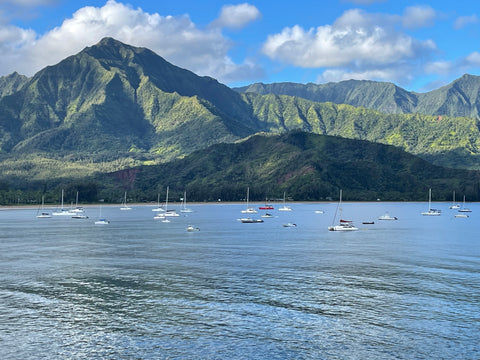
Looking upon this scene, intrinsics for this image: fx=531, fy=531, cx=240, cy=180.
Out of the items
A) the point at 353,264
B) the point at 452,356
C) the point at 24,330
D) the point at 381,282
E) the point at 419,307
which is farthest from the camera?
the point at 353,264

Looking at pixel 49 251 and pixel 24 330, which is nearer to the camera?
pixel 24 330

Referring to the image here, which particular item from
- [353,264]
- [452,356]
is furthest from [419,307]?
[353,264]

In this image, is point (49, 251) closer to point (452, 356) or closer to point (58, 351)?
point (58, 351)

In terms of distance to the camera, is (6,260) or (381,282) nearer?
(381,282)

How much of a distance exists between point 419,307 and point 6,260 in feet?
316

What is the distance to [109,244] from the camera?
6585 inches

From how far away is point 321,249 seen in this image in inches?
5960

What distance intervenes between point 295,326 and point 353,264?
54796 mm

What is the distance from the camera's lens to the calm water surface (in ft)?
200

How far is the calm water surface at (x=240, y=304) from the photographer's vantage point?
200 feet

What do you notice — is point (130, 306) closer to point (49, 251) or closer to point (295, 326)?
point (295, 326)

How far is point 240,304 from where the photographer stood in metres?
80.1

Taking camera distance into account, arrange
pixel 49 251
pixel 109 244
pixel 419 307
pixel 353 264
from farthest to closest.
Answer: pixel 109 244, pixel 49 251, pixel 353 264, pixel 419 307

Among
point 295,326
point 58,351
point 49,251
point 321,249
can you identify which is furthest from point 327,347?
point 49,251
